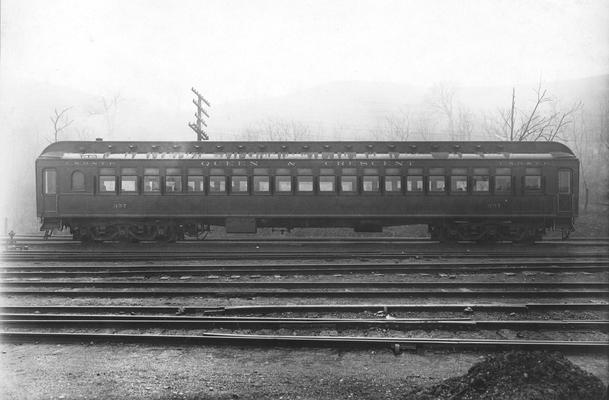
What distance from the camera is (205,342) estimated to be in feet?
21.0

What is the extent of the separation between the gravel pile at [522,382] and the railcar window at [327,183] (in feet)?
37.9

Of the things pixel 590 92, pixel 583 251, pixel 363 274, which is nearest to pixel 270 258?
pixel 363 274

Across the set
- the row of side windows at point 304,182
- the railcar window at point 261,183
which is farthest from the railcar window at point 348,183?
the railcar window at point 261,183

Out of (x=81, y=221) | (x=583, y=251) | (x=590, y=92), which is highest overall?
(x=590, y=92)

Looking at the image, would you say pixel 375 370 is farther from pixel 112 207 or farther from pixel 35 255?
pixel 112 207

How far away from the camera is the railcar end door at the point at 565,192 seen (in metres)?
16.0

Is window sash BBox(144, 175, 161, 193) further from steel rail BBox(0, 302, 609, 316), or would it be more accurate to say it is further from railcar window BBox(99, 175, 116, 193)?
steel rail BBox(0, 302, 609, 316)

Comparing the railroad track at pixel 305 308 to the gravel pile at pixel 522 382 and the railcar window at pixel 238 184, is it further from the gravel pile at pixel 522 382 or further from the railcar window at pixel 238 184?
the railcar window at pixel 238 184

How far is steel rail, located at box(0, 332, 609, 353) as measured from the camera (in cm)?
602

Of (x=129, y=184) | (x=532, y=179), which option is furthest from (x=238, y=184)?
(x=532, y=179)

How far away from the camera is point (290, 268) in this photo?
1152cm

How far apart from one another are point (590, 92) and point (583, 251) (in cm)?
2903

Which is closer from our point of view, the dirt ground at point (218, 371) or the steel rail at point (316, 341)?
the dirt ground at point (218, 371)

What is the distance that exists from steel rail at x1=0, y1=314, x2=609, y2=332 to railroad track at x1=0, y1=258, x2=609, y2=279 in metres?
3.54
